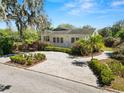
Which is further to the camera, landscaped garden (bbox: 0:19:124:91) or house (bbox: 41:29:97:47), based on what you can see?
house (bbox: 41:29:97:47)

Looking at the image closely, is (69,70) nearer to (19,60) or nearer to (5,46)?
(19,60)

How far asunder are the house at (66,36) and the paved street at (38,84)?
2104 cm

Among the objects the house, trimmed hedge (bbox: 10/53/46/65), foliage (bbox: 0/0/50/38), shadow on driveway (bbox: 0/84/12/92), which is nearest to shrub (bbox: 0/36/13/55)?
foliage (bbox: 0/0/50/38)

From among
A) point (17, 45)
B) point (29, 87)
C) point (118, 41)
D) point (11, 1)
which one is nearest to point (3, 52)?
point (17, 45)

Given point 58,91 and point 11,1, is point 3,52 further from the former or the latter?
point 58,91

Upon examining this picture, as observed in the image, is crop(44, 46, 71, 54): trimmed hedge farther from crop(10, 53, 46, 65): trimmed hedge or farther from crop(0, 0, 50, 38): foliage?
crop(10, 53, 46, 65): trimmed hedge

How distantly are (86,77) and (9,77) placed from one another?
777 centimetres

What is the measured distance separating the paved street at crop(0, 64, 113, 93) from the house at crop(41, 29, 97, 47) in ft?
69.0

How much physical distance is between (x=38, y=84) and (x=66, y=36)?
2608 cm

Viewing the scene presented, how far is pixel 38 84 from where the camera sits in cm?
1666

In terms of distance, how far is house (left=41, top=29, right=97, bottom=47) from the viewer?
130ft

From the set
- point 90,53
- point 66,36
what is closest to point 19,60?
point 90,53

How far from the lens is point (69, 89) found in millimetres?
15328

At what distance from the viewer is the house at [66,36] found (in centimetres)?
3972
